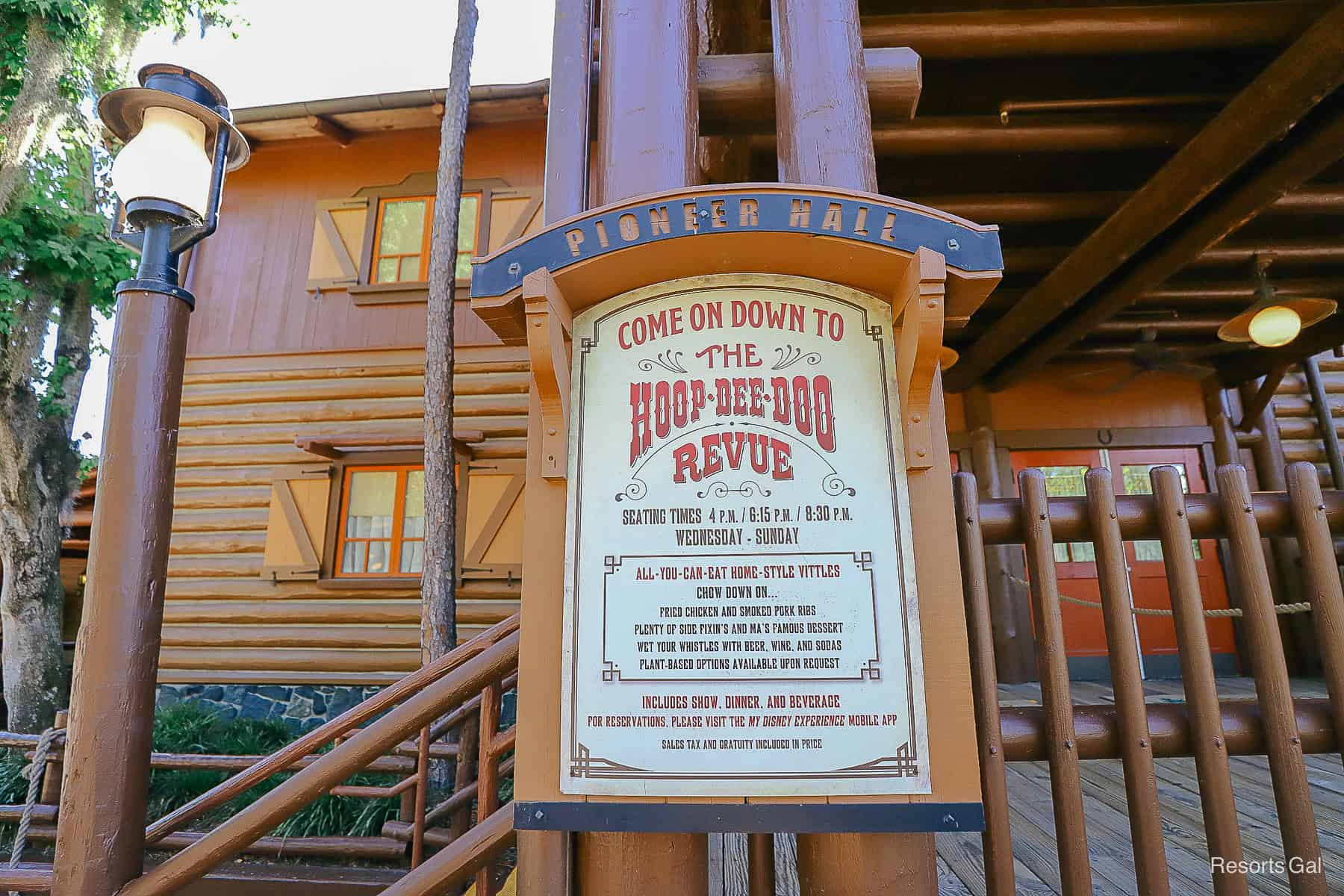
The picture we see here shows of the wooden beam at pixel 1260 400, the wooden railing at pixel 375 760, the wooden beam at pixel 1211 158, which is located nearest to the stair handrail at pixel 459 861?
the wooden railing at pixel 375 760

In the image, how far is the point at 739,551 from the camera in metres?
1.50

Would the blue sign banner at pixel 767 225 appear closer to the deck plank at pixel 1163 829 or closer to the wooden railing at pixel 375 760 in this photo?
the wooden railing at pixel 375 760

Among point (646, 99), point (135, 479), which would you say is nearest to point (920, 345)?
point (646, 99)

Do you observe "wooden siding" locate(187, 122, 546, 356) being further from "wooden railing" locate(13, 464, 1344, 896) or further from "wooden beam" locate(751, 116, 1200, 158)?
"wooden railing" locate(13, 464, 1344, 896)

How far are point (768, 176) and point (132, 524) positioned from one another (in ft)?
10.9

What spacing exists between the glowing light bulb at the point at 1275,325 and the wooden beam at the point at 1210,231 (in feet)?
2.49

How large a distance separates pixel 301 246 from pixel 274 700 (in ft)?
16.7

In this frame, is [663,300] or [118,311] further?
[118,311]

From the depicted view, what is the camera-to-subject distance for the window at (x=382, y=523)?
716cm

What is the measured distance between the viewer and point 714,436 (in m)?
1.56

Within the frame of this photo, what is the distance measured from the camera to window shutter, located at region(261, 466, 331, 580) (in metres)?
7.10

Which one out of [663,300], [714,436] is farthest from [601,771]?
[663,300]

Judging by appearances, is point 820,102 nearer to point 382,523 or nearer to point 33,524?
point 382,523

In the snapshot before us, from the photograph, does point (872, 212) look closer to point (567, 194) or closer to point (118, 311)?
point (567, 194)
